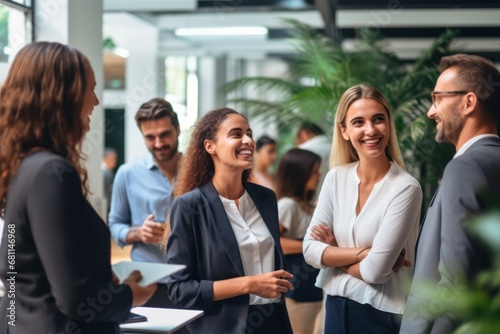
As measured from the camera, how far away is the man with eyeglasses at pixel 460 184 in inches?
80.4

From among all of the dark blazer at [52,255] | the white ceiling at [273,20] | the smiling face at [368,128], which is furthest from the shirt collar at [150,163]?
the white ceiling at [273,20]

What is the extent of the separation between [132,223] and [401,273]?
69.2 inches

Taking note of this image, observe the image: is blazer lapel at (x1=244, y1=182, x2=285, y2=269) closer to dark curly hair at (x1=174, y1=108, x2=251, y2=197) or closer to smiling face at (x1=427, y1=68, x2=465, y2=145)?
dark curly hair at (x1=174, y1=108, x2=251, y2=197)

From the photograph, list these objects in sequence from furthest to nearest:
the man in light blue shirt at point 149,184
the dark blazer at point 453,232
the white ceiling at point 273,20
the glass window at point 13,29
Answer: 1. the white ceiling at point 273,20
2. the glass window at point 13,29
3. the man in light blue shirt at point 149,184
4. the dark blazer at point 453,232

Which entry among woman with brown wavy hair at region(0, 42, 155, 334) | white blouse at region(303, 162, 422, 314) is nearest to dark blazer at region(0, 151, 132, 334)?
woman with brown wavy hair at region(0, 42, 155, 334)

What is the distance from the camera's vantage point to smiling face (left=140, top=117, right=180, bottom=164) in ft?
12.2

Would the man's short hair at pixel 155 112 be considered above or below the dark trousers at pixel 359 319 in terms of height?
above

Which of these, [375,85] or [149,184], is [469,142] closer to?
[149,184]

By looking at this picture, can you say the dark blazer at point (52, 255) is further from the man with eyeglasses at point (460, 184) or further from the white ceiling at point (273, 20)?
the white ceiling at point (273, 20)

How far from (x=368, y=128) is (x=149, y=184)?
5.01 feet

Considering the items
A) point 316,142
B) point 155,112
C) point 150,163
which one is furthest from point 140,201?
point 316,142

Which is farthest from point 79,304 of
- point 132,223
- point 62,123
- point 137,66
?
point 137,66

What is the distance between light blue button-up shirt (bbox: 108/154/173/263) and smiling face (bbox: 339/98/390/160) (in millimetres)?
1310

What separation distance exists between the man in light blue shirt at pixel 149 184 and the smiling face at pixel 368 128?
4.25ft
